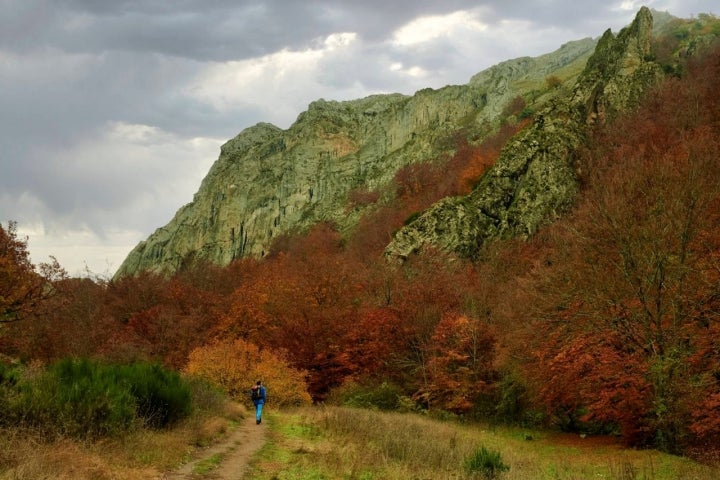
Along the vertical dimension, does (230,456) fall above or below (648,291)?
below

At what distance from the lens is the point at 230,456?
12797 millimetres

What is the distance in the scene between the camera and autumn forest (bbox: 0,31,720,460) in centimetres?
1806

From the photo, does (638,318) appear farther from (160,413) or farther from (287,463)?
(160,413)

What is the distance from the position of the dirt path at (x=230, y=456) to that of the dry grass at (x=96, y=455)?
0.35 meters

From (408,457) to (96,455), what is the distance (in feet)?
23.8

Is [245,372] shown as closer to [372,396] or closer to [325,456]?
[372,396]

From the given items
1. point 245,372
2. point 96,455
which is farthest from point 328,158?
point 96,455

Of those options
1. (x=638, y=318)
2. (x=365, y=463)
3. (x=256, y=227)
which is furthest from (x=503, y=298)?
(x=256, y=227)

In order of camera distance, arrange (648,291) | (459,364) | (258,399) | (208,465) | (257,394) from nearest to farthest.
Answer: (208,465), (648,291), (258,399), (257,394), (459,364)

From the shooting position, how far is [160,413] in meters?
14.1

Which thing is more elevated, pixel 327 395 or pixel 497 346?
pixel 497 346

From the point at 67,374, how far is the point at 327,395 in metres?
24.9

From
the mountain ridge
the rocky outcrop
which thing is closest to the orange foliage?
the mountain ridge

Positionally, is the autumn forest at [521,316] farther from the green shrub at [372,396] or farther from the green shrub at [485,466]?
the green shrub at [485,466]
